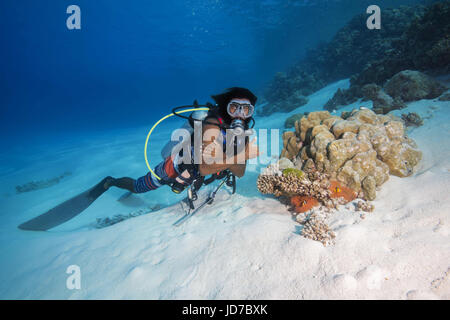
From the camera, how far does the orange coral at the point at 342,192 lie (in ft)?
10.7

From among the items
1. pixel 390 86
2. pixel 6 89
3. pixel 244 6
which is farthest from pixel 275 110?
pixel 6 89

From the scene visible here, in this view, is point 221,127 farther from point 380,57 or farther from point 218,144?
point 380,57

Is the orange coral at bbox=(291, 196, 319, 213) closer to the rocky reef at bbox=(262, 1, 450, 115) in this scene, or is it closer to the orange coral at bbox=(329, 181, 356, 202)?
the orange coral at bbox=(329, 181, 356, 202)

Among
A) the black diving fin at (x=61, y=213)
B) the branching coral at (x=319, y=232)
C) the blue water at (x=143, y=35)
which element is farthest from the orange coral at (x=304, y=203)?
the blue water at (x=143, y=35)

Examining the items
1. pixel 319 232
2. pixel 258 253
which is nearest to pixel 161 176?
pixel 258 253

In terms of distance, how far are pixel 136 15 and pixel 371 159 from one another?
47.4 meters

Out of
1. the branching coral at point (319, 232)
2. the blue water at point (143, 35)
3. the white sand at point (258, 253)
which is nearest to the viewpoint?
the white sand at point (258, 253)

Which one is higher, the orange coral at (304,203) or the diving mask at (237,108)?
the diving mask at (237,108)

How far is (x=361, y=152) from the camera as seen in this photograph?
11.4ft

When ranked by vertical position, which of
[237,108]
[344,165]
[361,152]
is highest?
[237,108]

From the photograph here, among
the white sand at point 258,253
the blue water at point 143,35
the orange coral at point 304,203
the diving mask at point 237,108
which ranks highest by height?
the blue water at point 143,35

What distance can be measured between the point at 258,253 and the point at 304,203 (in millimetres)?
1371

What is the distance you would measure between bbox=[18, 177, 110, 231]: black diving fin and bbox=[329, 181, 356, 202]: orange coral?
6734 mm

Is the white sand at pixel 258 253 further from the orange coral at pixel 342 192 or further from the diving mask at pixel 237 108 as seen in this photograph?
the diving mask at pixel 237 108
